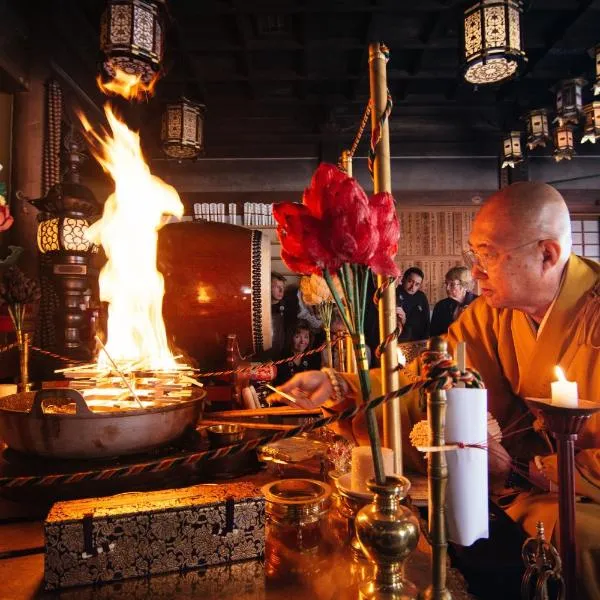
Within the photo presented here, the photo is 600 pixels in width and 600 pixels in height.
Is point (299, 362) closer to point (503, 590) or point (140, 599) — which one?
point (503, 590)

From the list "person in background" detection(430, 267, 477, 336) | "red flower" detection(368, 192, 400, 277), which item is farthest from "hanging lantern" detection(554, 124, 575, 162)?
"red flower" detection(368, 192, 400, 277)

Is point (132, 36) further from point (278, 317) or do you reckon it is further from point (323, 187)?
point (278, 317)

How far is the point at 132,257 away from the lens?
3121 mm

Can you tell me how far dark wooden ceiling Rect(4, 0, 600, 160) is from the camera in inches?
198

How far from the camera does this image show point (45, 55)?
473 centimetres

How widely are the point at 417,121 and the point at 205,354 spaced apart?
6164mm

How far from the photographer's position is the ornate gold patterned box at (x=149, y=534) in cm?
114

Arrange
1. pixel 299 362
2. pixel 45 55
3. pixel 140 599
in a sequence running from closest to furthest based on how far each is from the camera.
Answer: pixel 140 599
pixel 45 55
pixel 299 362

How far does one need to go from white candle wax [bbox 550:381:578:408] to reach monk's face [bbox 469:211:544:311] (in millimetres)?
1159

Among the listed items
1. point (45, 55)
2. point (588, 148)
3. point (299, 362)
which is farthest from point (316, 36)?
point (588, 148)

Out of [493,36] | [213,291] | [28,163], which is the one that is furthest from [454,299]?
[28,163]

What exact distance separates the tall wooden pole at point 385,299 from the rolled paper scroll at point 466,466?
339 millimetres

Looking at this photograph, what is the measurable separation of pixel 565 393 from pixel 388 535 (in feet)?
1.84

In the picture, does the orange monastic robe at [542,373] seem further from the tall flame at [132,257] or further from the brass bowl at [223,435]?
the tall flame at [132,257]
